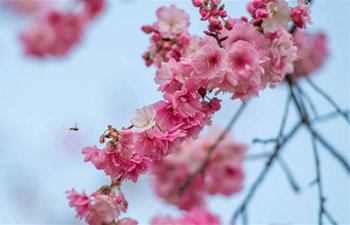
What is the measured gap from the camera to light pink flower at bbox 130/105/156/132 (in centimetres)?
160

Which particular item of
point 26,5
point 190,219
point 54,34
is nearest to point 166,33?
point 190,219

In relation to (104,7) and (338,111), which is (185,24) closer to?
(338,111)

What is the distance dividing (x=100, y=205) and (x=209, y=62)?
632mm

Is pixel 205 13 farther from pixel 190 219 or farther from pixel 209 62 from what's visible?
pixel 190 219

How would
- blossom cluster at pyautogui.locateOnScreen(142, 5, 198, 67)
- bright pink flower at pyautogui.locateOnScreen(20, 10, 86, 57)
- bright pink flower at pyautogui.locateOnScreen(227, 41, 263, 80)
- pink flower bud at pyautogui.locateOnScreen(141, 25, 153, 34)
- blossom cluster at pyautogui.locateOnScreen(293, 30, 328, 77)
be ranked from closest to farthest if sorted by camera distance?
1. bright pink flower at pyautogui.locateOnScreen(227, 41, 263, 80)
2. blossom cluster at pyautogui.locateOnScreen(142, 5, 198, 67)
3. pink flower bud at pyautogui.locateOnScreen(141, 25, 153, 34)
4. blossom cluster at pyautogui.locateOnScreen(293, 30, 328, 77)
5. bright pink flower at pyautogui.locateOnScreen(20, 10, 86, 57)

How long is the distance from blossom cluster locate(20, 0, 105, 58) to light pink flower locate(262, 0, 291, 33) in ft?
11.1

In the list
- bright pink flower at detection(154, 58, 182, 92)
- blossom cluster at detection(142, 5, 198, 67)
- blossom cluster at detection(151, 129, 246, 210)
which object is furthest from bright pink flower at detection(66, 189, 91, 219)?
blossom cluster at detection(151, 129, 246, 210)

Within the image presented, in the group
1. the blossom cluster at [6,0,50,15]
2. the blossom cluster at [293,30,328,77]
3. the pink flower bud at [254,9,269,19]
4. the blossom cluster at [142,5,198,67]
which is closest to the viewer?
the pink flower bud at [254,9,269,19]

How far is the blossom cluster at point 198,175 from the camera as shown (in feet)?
11.9

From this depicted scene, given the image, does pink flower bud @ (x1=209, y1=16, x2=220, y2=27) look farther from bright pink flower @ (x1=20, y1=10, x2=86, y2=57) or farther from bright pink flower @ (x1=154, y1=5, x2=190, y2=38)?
bright pink flower @ (x1=20, y1=10, x2=86, y2=57)

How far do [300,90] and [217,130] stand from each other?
5.06 ft

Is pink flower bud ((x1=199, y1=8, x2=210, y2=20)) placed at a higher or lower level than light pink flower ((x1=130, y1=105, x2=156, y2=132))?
higher

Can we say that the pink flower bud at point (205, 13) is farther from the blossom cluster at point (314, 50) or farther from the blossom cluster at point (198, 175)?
the blossom cluster at point (314, 50)

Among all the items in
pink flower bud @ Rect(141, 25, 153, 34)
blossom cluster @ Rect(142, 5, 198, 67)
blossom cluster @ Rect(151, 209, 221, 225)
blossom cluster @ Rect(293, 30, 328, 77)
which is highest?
blossom cluster @ Rect(293, 30, 328, 77)
